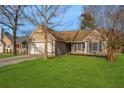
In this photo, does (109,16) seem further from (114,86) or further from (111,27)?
(114,86)

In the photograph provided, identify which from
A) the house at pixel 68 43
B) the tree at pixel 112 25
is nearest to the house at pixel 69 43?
the house at pixel 68 43

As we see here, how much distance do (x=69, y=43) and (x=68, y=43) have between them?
0.19 meters

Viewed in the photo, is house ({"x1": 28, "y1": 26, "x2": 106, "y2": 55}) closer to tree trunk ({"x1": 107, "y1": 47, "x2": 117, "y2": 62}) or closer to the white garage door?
the white garage door

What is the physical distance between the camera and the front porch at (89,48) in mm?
35406

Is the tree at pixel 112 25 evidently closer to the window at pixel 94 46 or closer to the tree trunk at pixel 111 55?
the tree trunk at pixel 111 55

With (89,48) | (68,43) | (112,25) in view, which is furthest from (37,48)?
(112,25)

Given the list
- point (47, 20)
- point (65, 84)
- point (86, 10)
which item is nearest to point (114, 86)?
point (65, 84)

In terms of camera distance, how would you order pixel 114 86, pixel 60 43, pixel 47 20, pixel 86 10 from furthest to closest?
pixel 60 43
pixel 86 10
pixel 47 20
pixel 114 86

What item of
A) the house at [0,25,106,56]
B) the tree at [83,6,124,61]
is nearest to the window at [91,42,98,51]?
the house at [0,25,106,56]

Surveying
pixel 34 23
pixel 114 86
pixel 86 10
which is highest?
pixel 86 10

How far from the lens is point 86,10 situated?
34.6m

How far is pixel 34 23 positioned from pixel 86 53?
11960mm

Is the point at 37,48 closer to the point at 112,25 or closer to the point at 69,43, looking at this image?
the point at 69,43

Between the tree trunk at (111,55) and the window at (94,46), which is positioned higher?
the window at (94,46)
